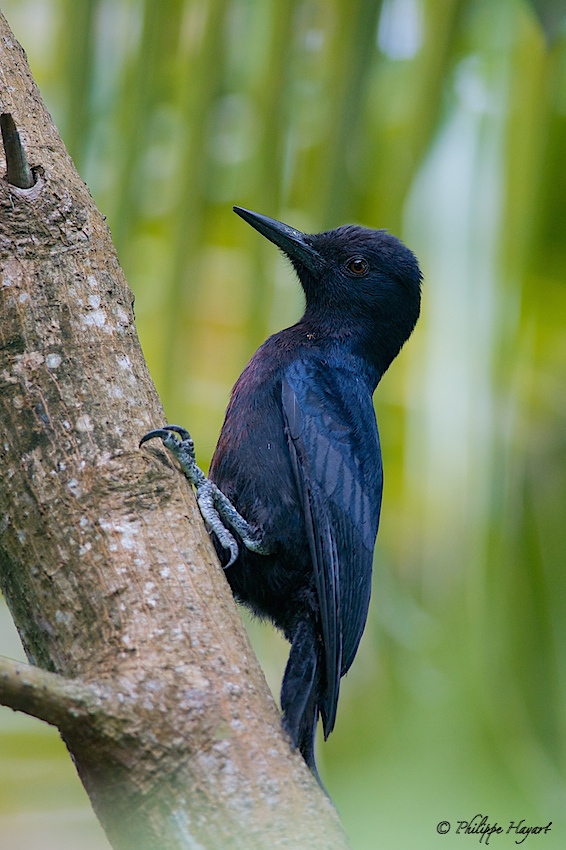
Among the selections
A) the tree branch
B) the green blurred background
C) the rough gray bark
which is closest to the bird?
the green blurred background

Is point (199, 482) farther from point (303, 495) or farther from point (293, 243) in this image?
point (293, 243)

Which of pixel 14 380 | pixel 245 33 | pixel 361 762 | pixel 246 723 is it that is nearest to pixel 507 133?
pixel 245 33

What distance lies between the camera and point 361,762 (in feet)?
9.03

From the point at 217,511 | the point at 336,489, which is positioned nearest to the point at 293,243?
the point at 336,489

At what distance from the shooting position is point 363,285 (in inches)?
152

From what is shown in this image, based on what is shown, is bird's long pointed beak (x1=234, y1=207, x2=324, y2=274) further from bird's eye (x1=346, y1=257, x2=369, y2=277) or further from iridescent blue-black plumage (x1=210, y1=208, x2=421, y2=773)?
bird's eye (x1=346, y1=257, x2=369, y2=277)

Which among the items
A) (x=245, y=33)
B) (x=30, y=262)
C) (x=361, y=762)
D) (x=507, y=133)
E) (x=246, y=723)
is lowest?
(x=361, y=762)

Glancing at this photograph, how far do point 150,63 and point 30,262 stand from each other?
580 mm

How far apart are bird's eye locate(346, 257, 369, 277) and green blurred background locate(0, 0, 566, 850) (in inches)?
47.4

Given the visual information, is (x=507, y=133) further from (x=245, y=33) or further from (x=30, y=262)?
(x=30, y=262)

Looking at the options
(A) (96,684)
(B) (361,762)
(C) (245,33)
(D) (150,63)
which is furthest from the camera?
(B) (361,762)

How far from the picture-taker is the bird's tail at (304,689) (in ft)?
8.30

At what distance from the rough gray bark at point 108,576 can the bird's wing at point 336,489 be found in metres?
→ 0.85

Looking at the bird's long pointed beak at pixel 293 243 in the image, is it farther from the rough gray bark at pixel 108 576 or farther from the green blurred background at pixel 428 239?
the rough gray bark at pixel 108 576
